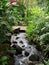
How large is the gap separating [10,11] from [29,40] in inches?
145

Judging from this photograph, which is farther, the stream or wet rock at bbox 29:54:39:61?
wet rock at bbox 29:54:39:61

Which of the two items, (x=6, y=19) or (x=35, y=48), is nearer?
(x=6, y=19)

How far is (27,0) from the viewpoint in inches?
496

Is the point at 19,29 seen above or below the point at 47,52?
below

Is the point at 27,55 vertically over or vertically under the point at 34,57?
under

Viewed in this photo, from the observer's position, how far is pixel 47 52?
19.1 ft

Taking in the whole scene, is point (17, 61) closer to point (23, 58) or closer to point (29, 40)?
point (23, 58)

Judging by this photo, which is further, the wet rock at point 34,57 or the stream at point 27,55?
the wet rock at point 34,57

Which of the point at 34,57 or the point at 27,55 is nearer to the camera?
the point at 34,57

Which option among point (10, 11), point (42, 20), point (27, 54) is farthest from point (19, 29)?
point (10, 11)

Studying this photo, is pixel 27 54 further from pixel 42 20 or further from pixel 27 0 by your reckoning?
pixel 27 0

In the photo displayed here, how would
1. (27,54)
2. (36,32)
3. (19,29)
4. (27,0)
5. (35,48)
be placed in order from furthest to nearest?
(27,0) < (19,29) < (36,32) < (35,48) < (27,54)

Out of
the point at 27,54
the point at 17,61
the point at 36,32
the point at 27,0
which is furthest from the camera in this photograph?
the point at 27,0

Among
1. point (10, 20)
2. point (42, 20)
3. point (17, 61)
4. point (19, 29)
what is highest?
point (10, 20)
